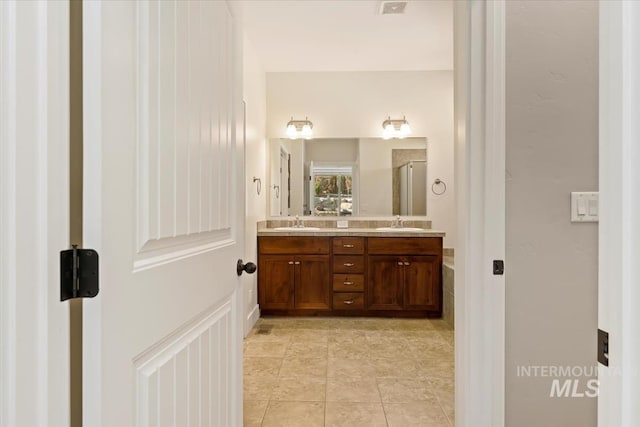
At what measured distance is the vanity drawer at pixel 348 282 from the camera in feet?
12.3

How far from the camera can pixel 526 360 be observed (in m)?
1.32

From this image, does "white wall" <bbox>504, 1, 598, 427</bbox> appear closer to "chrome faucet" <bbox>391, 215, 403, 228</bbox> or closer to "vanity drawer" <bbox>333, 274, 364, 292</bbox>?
"vanity drawer" <bbox>333, 274, 364, 292</bbox>

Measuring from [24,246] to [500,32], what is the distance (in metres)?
1.45

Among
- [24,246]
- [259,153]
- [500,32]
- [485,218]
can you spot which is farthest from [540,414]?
[259,153]

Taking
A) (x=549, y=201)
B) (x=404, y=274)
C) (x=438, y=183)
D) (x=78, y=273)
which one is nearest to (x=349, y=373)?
(x=404, y=274)

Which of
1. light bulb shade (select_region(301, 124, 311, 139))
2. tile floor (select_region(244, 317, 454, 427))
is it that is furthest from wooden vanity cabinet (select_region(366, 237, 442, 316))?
light bulb shade (select_region(301, 124, 311, 139))

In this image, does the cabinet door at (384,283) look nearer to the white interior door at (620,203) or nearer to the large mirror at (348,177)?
the large mirror at (348,177)

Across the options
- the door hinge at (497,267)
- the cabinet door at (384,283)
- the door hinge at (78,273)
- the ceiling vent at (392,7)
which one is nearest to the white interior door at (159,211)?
the door hinge at (78,273)

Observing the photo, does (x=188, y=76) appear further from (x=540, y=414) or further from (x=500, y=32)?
(x=540, y=414)

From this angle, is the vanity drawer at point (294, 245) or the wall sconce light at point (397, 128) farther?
the wall sconce light at point (397, 128)

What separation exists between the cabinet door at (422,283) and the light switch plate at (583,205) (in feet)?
8.05

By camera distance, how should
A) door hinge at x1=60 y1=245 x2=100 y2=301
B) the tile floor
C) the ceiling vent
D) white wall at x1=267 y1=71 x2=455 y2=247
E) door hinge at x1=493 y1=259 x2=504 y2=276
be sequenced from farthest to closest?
white wall at x1=267 y1=71 x2=455 y2=247 → the ceiling vent → the tile floor → door hinge at x1=493 y1=259 x2=504 y2=276 → door hinge at x1=60 y1=245 x2=100 y2=301

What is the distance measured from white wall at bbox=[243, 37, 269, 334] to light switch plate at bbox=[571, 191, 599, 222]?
2513 mm

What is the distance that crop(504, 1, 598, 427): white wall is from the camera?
1317 mm
